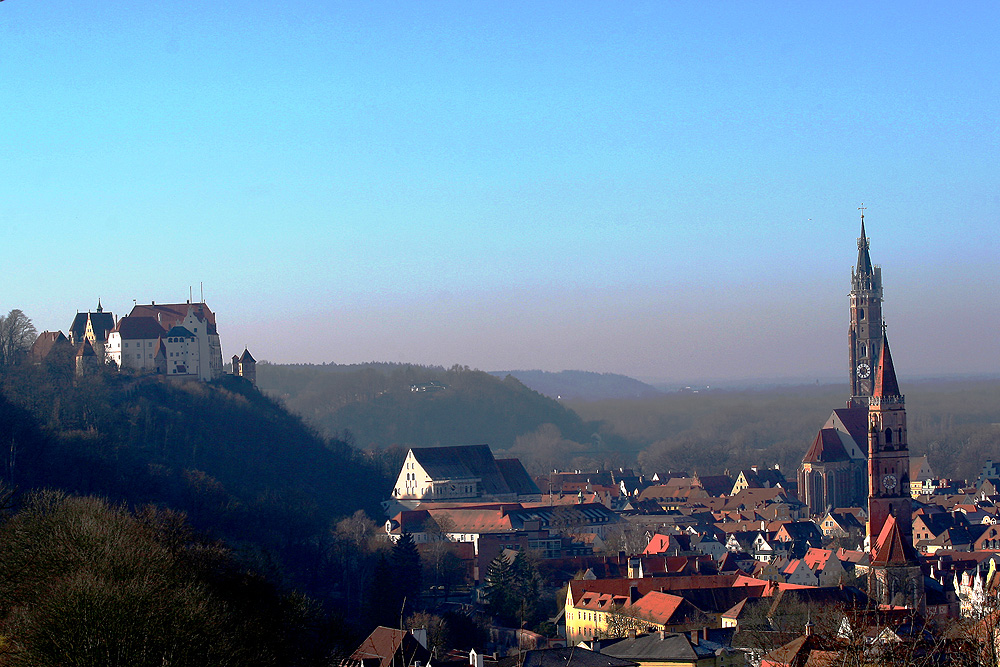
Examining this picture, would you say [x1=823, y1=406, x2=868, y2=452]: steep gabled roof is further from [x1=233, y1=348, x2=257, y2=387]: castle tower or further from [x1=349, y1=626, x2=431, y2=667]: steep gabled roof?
[x1=349, y1=626, x2=431, y2=667]: steep gabled roof

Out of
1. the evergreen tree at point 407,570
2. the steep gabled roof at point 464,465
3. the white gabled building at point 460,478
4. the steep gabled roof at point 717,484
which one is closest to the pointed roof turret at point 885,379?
the evergreen tree at point 407,570

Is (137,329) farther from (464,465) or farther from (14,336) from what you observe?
(464,465)

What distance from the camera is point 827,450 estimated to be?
13112 cm

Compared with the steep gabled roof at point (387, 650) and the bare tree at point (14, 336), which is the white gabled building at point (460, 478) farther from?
the steep gabled roof at point (387, 650)

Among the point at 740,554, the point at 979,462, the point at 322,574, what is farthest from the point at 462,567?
the point at 979,462

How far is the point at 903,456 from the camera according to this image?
290 ft

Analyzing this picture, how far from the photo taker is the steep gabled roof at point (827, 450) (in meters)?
131

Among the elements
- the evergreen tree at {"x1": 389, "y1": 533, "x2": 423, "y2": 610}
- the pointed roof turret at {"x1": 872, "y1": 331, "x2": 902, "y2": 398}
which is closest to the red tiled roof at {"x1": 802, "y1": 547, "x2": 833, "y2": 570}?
the pointed roof turret at {"x1": 872, "y1": 331, "x2": 902, "y2": 398}

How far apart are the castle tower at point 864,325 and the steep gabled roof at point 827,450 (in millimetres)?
8571

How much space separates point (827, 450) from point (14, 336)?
67017mm

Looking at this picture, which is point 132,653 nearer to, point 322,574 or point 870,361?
point 322,574

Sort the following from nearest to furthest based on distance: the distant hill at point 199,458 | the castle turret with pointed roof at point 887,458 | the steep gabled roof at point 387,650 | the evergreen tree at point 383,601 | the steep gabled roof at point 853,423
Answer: the steep gabled roof at point 387,650, the evergreen tree at point 383,601, the distant hill at point 199,458, the castle turret with pointed roof at point 887,458, the steep gabled roof at point 853,423

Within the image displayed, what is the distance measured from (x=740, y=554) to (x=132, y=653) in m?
78.4

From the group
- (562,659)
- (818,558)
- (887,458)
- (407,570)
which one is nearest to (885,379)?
(887,458)
